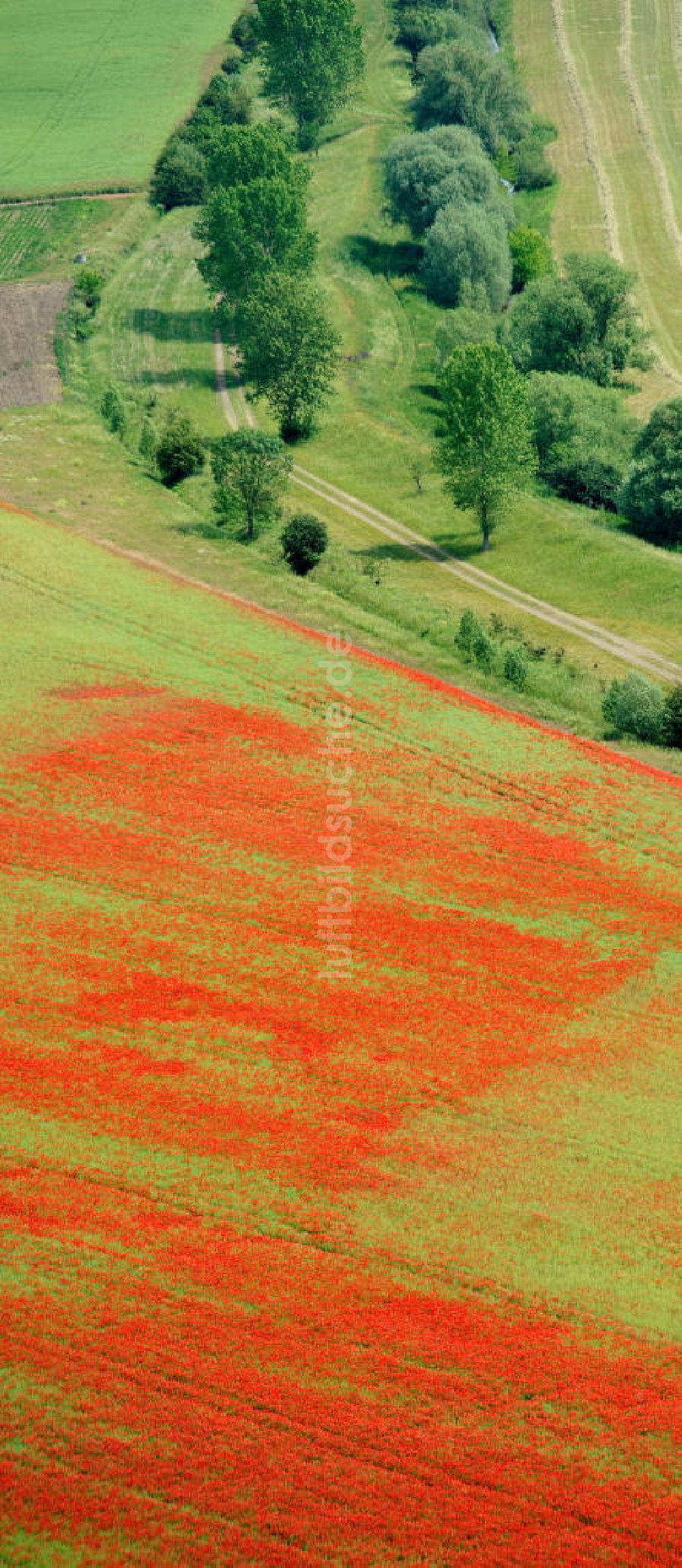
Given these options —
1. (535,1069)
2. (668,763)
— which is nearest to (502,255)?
(668,763)

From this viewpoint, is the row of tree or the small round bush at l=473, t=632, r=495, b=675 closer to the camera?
the small round bush at l=473, t=632, r=495, b=675

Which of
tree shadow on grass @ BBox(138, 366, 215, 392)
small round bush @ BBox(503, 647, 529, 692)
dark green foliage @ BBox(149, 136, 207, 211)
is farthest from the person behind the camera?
dark green foliage @ BBox(149, 136, 207, 211)

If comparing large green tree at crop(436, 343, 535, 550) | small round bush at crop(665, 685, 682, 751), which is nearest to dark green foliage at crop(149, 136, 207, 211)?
large green tree at crop(436, 343, 535, 550)

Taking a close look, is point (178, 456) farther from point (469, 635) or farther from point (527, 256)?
point (527, 256)

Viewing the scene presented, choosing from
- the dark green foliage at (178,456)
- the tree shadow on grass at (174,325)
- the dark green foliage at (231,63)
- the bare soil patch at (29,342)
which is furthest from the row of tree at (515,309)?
the bare soil patch at (29,342)

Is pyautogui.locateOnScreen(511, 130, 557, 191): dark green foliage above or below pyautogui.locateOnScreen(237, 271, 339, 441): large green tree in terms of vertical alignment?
above

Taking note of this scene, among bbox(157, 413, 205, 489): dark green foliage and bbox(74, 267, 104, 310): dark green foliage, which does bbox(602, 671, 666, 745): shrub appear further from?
bbox(74, 267, 104, 310): dark green foliage

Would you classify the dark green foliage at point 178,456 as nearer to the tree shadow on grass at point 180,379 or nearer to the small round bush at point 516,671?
the tree shadow on grass at point 180,379
